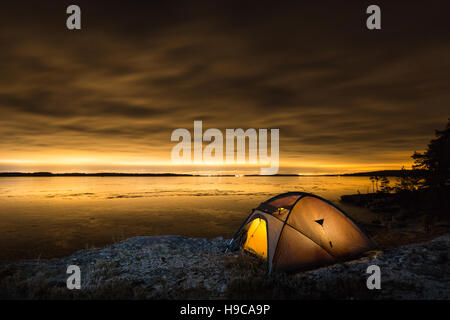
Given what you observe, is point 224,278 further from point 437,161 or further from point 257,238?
point 437,161

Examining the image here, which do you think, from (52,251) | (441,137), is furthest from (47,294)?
(441,137)

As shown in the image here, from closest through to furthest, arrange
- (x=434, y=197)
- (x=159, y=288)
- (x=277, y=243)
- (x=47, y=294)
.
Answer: (x=47, y=294) < (x=159, y=288) < (x=277, y=243) < (x=434, y=197)

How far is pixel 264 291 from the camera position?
25.7 ft

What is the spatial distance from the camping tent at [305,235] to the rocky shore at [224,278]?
1.91ft

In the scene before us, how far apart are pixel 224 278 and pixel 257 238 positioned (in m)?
3.72

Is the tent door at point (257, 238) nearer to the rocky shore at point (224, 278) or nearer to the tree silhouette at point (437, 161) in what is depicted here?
the rocky shore at point (224, 278)

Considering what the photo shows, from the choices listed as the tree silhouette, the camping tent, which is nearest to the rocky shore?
the camping tent

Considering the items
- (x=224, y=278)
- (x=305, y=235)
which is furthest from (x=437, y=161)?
(x=224, y=278)

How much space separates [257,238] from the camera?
12422 mm

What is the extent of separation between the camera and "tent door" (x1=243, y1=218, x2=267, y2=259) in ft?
39.1

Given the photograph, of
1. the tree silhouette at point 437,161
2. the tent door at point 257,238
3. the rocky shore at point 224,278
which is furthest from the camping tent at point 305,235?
the tree silhouette at point 437,161
